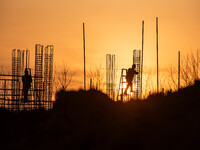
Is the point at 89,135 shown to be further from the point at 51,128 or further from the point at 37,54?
→ the point at 37,54

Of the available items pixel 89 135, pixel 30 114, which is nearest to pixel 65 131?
pixel 89 135

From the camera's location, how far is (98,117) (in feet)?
35.7

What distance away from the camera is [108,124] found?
9.95 meters

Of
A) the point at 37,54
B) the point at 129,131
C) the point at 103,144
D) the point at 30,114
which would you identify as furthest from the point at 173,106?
the point at 37,54

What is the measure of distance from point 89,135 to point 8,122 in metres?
4.96

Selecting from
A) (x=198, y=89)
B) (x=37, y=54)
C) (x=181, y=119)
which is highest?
(x=37, y=54)

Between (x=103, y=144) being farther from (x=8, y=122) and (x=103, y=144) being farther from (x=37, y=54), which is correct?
(x=37, y=54)

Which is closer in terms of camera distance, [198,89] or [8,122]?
[198,89]

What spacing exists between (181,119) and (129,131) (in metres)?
1.22

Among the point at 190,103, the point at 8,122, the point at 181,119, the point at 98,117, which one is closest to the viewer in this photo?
the point at 181,119

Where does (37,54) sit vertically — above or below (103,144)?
above

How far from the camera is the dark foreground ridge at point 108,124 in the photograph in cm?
816

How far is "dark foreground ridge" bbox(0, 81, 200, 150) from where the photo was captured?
26.8ft

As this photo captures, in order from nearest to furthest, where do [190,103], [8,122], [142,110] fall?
[190,103] → [142,110] → [8,122]
